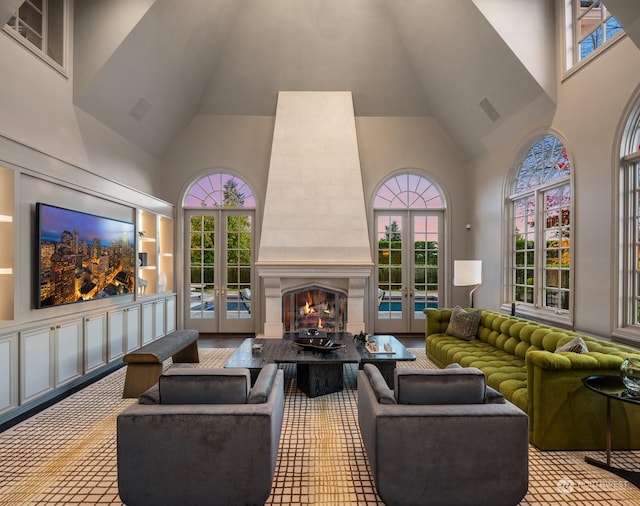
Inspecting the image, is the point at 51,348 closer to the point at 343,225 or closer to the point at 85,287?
the point at 85,287

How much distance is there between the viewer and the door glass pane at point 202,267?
7.30 meters

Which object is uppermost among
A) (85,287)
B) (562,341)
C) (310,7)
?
(310,7)

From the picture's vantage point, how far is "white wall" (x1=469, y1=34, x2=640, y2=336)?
375 cm

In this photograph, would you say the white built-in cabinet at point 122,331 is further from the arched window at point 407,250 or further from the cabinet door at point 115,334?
the arched window at point 407,250

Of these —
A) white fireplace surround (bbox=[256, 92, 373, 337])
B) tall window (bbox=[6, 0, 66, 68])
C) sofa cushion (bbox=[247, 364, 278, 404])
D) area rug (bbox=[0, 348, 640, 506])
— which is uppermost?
tall window (bbox=[6, 0, 66, 68])

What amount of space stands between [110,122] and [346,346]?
4.58 m

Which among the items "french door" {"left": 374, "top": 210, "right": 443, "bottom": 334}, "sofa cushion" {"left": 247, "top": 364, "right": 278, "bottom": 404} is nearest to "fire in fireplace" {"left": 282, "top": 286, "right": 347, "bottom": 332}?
"french door" {"left": 374, "top": 210, "right": 443, "bottom": 334}

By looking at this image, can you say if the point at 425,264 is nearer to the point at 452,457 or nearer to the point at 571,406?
the point at 571,406

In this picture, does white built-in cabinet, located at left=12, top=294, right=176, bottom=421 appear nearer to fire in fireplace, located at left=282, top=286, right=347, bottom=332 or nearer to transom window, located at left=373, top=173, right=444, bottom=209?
fire in fireplace, located at left=282, top=286, right=347, bottom=332

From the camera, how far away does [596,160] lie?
402 cm

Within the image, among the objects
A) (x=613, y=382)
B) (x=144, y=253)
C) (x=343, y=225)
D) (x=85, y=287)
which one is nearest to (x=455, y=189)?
(x=343, y=225)

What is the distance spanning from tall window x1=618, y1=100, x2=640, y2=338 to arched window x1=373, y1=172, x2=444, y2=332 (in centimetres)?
370

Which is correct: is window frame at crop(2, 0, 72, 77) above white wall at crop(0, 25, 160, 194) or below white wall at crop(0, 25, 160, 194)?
above

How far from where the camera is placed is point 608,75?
12.7 feet
